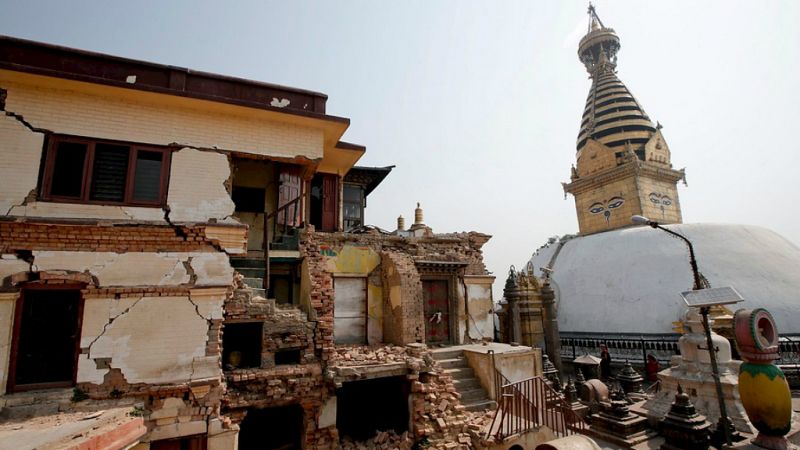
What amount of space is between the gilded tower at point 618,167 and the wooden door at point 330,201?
24353 mm

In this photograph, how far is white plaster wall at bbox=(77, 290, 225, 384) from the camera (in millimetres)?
7551

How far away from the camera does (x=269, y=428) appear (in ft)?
37.3

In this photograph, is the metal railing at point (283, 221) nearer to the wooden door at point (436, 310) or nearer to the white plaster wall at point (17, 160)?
the white plaster wall at point (17, 160)

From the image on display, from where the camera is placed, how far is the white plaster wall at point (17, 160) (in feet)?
25.4

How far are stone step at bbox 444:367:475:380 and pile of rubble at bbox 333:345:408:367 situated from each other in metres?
1.81

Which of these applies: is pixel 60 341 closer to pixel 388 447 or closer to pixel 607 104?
pixel 388 447

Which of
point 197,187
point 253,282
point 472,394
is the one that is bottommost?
point 472,394

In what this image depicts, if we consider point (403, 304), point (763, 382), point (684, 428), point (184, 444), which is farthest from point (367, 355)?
point (763, 382)

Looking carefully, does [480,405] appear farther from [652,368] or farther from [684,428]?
[652,368]

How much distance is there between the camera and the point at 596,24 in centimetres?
3831

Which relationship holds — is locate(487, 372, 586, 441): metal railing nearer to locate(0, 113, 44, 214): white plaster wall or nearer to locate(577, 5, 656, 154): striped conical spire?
locate(0, 113, 44, 214): white plaster wall

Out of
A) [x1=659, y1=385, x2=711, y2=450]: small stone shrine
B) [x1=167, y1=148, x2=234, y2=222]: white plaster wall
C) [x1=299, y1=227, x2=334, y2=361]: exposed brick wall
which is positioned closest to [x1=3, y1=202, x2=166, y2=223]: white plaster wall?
[x1=167, y1=148, x2=234, y2=222]: white plaster wall

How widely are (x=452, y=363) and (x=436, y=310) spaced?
2.74m

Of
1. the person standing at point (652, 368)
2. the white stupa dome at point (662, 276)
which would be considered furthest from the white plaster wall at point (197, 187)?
the white stupa dome at point (662, 276)
